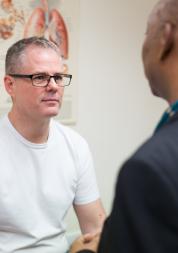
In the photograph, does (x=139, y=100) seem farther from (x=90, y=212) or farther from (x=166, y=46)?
(x=166, y=46)

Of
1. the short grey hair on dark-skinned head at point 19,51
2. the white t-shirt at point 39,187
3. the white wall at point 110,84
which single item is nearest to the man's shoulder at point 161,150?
the white t-shirt at point 39,187

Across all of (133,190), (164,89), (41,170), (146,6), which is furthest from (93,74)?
(133,190)

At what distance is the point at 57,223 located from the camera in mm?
1468

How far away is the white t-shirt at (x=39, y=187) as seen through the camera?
1361 mm

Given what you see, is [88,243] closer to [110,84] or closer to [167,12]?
[167,12]

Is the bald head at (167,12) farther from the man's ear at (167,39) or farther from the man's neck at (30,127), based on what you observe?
the man's neck at (30,127)

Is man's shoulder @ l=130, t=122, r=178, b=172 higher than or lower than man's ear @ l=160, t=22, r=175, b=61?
lower

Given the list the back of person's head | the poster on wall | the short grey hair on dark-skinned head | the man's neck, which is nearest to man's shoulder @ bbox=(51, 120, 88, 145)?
the man's neck

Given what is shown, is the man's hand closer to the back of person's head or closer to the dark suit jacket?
the dark suit jacket

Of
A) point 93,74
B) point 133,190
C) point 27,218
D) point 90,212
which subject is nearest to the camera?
point 133,190

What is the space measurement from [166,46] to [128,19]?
165cm

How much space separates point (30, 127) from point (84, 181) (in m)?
0.31

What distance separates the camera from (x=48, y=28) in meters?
1.98

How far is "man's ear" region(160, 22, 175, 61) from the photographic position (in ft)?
2.28
